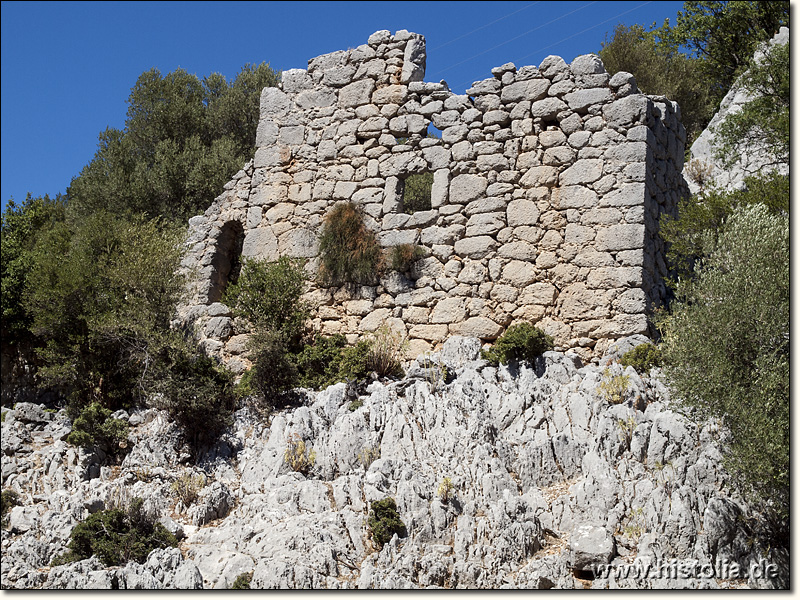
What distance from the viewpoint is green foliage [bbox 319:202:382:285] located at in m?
15.1

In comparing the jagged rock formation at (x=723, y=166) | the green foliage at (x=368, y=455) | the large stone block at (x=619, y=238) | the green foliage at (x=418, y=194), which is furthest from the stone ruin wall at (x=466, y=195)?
the green foliage at (x=418, y=194)

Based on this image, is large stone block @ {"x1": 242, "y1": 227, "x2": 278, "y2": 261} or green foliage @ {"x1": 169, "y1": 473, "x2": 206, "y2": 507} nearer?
green foliage @ {"x1": 169, "y1": 473, "x2": 206, "y2": 507}

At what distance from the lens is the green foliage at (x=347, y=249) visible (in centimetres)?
1507

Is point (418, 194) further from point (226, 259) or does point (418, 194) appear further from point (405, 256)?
point (405, 256)

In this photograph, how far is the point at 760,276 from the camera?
11.8m

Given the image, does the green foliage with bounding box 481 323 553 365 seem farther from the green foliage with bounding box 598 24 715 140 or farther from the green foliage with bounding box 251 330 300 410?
the green foliage with bounding box 598 24 715 140

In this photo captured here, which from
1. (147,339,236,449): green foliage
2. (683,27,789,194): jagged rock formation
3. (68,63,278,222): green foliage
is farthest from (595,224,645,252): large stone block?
(68,63,278,222): green foliage

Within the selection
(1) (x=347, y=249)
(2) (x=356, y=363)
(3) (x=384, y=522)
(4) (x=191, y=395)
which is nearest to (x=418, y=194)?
(1) (x=347, y=249)

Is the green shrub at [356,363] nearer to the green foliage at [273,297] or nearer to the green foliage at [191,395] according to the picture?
the green foliage at [273,297]

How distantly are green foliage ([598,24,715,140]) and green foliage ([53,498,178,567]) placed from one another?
15035 millimetres

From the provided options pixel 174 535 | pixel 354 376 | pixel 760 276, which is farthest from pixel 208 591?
pixel 760 276

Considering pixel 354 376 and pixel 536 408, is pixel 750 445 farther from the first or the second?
pixel 354 376

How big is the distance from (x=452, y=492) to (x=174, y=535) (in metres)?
3.35

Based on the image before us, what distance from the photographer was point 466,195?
14766mm
